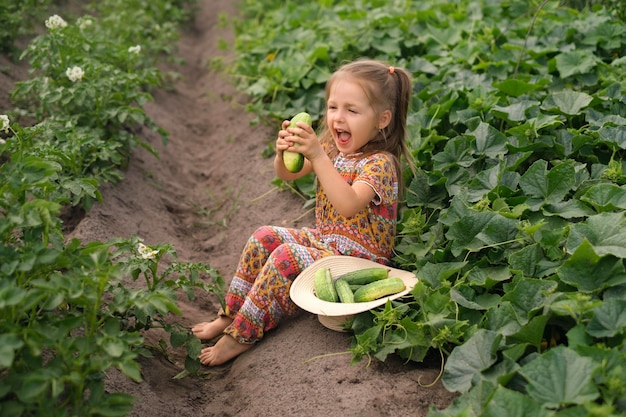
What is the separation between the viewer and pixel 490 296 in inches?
116

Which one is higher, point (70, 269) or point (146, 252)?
point (70, 269)

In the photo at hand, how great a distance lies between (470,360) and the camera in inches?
102

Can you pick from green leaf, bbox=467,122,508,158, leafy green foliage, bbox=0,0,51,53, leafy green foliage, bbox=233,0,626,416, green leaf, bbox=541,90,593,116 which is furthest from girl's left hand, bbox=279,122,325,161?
leafy green foliage, bbox=0,0,51,53

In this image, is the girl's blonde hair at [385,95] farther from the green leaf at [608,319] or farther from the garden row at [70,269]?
the green leaf at [608,319]

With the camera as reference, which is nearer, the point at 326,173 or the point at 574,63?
the point at 326,173

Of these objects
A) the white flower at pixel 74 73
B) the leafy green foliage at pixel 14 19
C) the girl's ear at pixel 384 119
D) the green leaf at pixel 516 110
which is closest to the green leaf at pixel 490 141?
the green leaf at pixel 516 110

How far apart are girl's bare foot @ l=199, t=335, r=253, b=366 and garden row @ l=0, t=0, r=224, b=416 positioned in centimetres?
14

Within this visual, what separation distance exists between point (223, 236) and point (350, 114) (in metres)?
1.59

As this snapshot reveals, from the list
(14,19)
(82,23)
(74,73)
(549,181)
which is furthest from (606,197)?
(14,19)

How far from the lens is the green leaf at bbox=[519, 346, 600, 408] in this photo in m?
2.22

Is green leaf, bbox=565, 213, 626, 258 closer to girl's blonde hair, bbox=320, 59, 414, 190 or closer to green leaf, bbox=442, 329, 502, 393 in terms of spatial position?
green leaf, bbox=442, 329, 502, 393

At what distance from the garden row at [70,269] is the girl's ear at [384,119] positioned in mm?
1059

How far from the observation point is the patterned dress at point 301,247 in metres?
3.33

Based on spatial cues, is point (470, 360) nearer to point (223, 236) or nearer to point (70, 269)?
point (70, 269)
